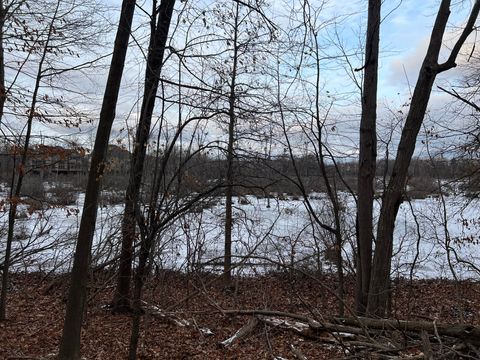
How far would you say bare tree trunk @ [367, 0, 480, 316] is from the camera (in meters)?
7.13

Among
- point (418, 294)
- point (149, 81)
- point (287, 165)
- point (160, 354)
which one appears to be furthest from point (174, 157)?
point (418, 294)

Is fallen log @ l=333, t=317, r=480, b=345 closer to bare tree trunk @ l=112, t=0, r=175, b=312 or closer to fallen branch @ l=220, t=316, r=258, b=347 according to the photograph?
fallen branch @ l=220, t=316, r=258, b=347

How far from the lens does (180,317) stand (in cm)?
870

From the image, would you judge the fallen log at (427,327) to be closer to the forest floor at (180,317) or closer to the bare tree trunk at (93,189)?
the forest floor at (180,317)

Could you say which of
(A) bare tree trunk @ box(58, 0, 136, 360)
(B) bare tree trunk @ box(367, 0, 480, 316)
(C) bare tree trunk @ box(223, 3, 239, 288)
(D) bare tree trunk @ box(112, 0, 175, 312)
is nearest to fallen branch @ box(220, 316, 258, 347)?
(C) bare tree trunk @ box(223, 3, 239, 288)

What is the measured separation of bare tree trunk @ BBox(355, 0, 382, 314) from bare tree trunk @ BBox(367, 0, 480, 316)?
652mm

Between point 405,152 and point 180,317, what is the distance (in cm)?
480

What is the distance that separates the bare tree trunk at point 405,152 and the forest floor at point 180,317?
1.11 ft

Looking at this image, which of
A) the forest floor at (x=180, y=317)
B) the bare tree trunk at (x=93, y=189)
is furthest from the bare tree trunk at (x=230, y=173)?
the bare tree trunk at (x=93, y=189)

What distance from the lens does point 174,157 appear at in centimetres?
590

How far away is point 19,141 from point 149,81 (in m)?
3.62

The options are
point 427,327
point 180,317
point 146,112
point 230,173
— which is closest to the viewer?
point 427,327

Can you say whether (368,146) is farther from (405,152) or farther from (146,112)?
(146,112)

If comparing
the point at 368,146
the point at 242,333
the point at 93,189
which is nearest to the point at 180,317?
the point at 242,333
